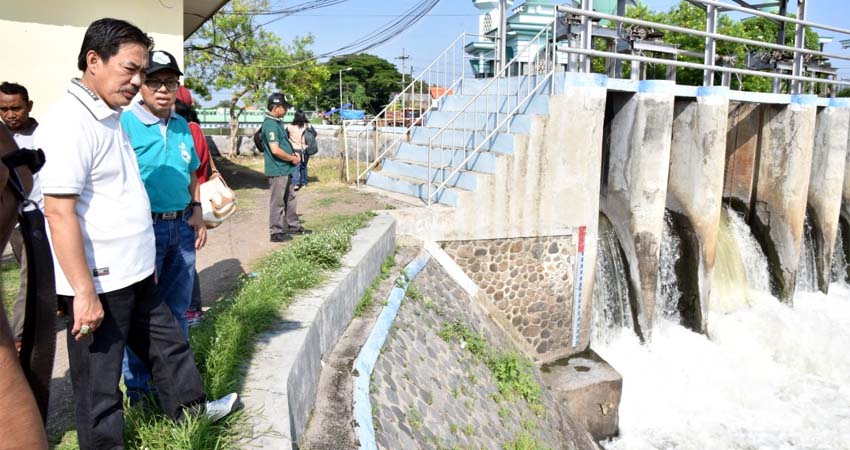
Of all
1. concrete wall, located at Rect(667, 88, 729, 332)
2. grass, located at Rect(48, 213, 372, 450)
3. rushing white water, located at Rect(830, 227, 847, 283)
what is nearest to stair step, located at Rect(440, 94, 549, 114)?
concrete wall, located at Rect(667, 88, 729, 332)

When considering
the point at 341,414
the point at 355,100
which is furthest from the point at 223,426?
the point at 355,100

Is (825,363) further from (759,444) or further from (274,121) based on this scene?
(274,121)

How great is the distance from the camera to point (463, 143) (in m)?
9.24

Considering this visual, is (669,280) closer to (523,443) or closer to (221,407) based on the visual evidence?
(523,443)

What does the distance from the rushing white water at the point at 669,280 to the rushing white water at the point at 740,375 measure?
0.26 metres

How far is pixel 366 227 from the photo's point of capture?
275 inches

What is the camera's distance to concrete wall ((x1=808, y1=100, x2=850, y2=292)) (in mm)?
12930

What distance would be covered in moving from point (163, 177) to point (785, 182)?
40.4 ft

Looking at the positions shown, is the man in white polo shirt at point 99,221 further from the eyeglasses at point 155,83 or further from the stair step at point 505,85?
the stair step at point 505,85

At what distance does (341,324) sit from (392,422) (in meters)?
1.09

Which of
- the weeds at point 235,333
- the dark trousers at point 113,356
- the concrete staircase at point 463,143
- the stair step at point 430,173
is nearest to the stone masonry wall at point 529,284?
the stair step at point 430,173

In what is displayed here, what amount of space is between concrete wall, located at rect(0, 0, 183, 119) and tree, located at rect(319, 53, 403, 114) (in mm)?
50549

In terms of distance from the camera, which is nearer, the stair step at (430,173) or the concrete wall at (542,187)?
the concrete wall at (542,187)

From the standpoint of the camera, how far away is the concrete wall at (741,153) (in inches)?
493
